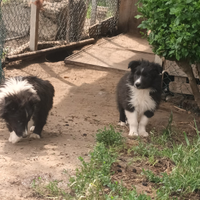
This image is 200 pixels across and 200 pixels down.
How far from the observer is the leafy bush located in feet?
13.8

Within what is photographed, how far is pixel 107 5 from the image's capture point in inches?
478

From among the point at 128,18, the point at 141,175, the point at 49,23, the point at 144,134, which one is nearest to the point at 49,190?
the point at 141,175

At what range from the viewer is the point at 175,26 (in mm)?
4391

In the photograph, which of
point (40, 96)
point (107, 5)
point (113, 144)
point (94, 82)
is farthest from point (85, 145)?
point (107, 5)

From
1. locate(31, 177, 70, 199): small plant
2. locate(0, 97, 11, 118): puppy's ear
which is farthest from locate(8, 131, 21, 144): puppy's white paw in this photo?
locate(31, 177, 70, 199): small plant

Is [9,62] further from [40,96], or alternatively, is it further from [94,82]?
[40,96]

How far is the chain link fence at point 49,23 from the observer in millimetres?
9335

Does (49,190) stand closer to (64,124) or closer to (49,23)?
(64,124)

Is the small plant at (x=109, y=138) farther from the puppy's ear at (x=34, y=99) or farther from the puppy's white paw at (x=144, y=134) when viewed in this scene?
the puppy's white paw at (x=144, y=134)

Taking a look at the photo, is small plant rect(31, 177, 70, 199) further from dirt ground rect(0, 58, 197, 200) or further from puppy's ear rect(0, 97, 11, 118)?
puppy's ear rect(0, 97, 11, 118)

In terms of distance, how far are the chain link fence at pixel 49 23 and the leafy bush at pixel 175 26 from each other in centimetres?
481

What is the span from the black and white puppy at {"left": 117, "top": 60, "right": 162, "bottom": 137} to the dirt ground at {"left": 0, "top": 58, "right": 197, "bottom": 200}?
0.51m

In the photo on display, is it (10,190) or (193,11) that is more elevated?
(193,11)

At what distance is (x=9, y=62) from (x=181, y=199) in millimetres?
6062
